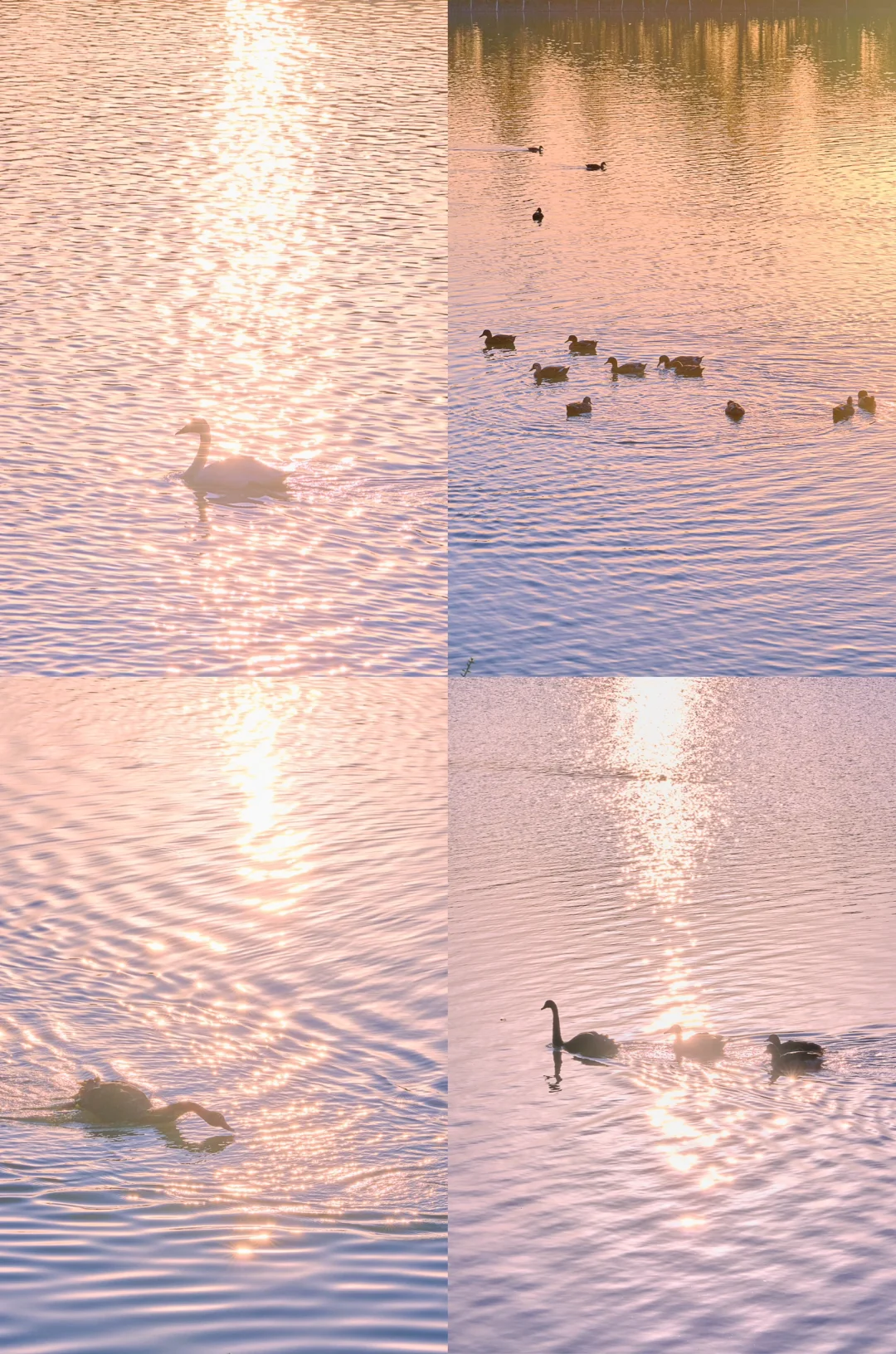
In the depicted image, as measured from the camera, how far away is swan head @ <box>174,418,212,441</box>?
13.1 m

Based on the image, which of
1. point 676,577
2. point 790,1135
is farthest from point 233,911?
point 676,577

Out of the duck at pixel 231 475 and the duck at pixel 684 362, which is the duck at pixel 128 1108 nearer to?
the duck at pixel 231 475

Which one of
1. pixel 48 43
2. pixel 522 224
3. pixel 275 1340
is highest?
pixel 48 43

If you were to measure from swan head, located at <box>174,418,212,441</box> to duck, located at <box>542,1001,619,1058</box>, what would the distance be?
23.0 ft

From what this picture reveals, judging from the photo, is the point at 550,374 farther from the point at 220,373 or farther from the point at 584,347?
the point at 220,373

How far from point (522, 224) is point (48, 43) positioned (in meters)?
17.5

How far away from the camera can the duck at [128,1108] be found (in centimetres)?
612

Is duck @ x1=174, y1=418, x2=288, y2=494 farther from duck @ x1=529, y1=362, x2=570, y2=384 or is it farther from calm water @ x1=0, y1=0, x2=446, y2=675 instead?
duck @ x1=529, y1=362, x2=570, y2=384

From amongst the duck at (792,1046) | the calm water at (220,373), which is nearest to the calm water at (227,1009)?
the calm water at (220,373)

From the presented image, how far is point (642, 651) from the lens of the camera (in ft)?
32.8

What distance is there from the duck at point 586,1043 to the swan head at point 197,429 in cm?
700

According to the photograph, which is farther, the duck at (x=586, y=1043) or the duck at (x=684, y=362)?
the duck at (x=684, y=362)

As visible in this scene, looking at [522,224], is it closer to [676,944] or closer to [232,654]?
[232,654]

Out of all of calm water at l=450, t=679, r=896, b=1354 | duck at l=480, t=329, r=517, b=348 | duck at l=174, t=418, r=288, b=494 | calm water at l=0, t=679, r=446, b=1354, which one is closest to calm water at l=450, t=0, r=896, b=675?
duck at l=480, t=329, r=517, b=348
